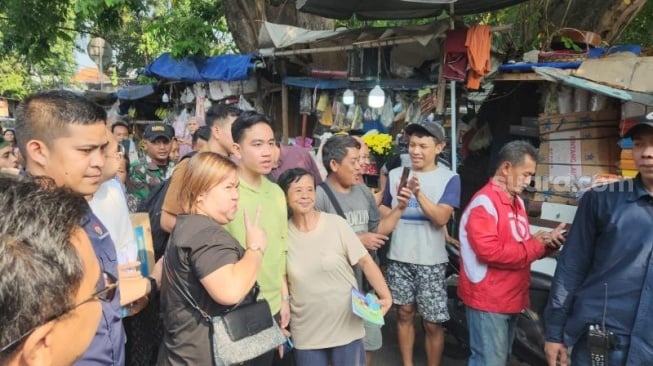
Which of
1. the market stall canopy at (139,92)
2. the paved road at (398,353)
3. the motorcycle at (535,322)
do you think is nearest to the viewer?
the motorcycle at (535,322)

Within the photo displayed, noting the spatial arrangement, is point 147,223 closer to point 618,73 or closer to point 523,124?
point 618,73

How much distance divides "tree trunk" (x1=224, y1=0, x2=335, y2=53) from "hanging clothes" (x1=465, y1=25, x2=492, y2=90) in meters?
4.50

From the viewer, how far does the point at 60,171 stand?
1.74 m

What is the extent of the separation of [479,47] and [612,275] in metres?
3.06

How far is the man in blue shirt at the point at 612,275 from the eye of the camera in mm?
1982

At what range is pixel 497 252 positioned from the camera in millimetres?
2734

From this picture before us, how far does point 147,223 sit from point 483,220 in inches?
74.9

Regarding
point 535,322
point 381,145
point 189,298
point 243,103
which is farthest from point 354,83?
point 189,298

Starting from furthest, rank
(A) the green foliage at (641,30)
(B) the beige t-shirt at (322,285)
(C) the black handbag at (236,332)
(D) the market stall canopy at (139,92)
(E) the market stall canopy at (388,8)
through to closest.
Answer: (D) the market stall canopy at (139,92), (A) the green foliage at (641,30), (E) the market stall canopy at (388,8), (B) the beige t-shirt at (322,285), (C) the black handbag at (236,332)

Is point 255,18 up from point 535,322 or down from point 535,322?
up

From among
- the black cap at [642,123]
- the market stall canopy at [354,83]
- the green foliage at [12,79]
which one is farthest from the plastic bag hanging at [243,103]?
the green foliage at [12,79]

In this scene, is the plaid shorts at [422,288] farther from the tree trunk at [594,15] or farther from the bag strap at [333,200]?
the tree trunk at [594,15]

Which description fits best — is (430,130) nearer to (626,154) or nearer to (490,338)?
(490,338)

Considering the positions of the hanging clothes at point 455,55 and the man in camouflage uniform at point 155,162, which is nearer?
the man in camouflage uniform at point 155,162
